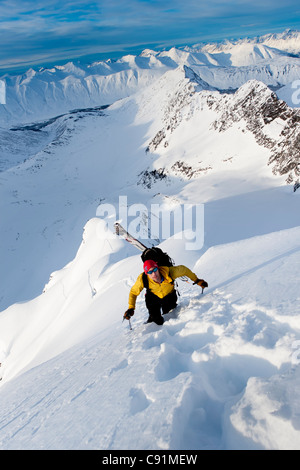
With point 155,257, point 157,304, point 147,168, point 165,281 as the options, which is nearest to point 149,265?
point 155,257

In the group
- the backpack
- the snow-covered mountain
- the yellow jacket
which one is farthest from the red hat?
the snow-covered mountain

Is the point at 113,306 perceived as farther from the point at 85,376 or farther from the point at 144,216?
the point at 144,216

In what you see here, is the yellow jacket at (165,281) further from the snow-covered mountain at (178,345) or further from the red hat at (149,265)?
the snow-covered mountain at (178,345)

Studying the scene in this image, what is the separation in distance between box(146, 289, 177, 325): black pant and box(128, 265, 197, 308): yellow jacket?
103mm

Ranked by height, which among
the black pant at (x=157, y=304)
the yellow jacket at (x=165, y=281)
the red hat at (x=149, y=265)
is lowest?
the black pant at (x=157, y=304)

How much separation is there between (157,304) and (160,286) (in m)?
0.45

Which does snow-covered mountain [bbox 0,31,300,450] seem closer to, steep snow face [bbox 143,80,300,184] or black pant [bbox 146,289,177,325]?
black pant [bbox 146,289,177,325]

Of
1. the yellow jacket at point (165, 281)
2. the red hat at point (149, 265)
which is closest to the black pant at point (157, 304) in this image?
the yellow jacket at point (165, 281)

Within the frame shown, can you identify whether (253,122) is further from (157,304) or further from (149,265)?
(149,265)

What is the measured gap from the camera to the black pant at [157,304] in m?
6.23

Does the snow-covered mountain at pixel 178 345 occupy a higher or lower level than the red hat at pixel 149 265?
lower

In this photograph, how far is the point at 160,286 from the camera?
6.18 metres
